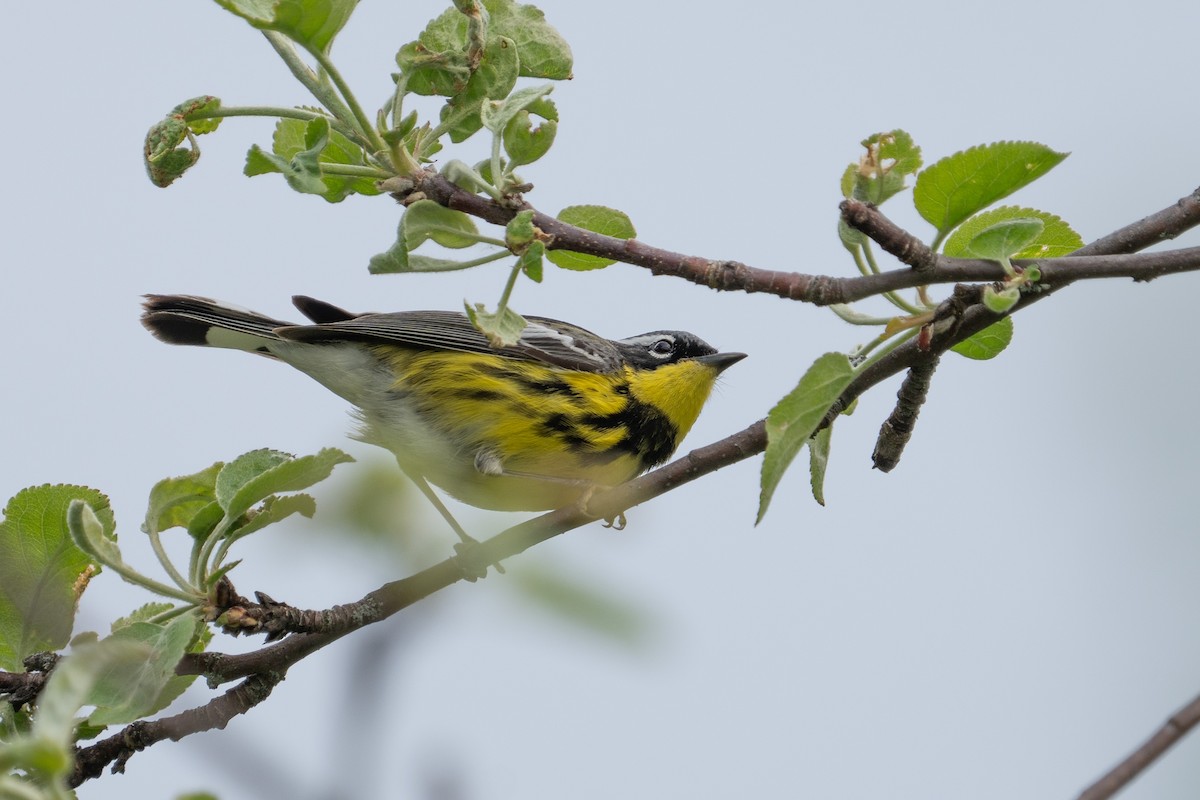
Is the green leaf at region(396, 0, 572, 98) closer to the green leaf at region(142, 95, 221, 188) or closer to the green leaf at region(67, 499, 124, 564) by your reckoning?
the green leaf at region(142, 95, 221, 188)

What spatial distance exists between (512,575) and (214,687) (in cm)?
128

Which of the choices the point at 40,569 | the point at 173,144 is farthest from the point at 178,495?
the point at 173,144

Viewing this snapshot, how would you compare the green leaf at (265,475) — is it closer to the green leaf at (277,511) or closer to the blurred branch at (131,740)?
the green leaf at (277,511)

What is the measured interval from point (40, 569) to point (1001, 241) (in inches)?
86.4

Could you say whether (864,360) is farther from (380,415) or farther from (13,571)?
(380,415)

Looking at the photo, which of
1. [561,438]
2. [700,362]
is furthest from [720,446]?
[700,362]

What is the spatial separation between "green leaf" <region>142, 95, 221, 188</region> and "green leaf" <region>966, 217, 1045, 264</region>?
1.58m

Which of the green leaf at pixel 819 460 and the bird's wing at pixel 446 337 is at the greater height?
the bird's wing at pixel 446 337

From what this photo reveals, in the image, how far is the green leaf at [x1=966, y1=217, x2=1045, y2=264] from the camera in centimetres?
228

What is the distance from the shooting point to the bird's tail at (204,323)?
15.8 ft

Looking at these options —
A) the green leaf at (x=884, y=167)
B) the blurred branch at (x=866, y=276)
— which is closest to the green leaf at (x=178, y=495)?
the blurred branch at (x=866, y=276)

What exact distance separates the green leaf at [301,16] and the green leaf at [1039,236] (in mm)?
1401

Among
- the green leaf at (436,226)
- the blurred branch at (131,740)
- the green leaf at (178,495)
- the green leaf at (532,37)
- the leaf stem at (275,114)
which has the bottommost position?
the blurred branch at (131,740)

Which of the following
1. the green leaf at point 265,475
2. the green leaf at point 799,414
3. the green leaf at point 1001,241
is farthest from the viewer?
the green leaf at point 265,475
